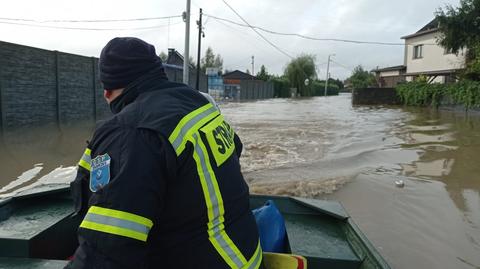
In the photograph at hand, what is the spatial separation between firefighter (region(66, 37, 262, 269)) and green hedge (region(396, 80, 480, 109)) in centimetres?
2391

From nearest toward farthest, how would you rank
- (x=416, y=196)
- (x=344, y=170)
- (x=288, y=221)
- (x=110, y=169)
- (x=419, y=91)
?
(x=110, y=169) < (x=288, y=221) < (x=416, y=196) < (x=344, y=170) < (x=419, y=91)

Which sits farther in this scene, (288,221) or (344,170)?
(344,170)

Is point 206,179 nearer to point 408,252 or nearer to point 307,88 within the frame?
point 408,252

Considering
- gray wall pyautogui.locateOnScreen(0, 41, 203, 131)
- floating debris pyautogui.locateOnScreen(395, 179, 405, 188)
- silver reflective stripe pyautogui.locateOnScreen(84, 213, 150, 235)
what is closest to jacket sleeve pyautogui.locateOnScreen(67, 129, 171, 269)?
silver reflective stripe pyautogui.locateOnScreen(84, 213, 150, 235)

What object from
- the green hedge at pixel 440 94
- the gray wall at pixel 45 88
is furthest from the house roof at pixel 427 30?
the gray wall at pixel 45 88

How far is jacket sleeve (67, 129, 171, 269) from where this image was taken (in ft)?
4.37

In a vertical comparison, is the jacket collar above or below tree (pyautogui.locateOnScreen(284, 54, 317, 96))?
below

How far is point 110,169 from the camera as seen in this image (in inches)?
54.3

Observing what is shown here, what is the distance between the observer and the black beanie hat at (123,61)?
1562 millimetres

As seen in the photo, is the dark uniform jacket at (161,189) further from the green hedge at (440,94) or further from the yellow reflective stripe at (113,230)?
the green hedge at (440,94)

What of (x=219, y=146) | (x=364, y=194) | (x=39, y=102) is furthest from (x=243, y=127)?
(x=219, y=146)

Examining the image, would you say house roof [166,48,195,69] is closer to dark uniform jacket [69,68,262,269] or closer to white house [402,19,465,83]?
white house [402,19,465,83]

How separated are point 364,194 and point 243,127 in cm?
991

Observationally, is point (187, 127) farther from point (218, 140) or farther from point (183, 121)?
point (218, 140)
